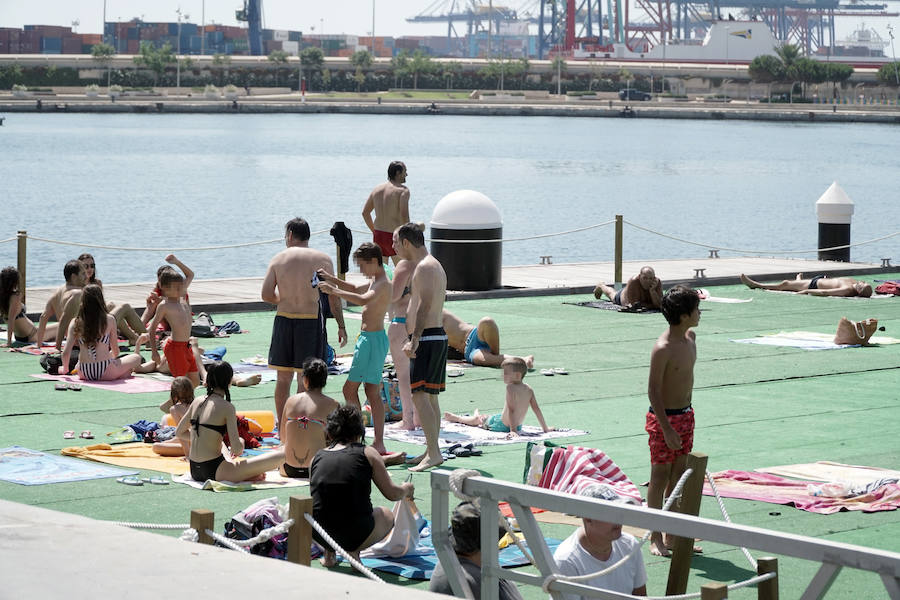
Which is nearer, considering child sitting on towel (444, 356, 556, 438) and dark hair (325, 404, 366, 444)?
dark hair (325, 404, 366, 444)

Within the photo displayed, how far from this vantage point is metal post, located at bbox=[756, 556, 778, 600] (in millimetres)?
5500

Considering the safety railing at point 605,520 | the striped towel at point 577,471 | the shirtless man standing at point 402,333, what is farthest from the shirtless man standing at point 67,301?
the safety railing at point 605,520

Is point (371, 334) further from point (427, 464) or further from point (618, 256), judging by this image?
point (618, 256)

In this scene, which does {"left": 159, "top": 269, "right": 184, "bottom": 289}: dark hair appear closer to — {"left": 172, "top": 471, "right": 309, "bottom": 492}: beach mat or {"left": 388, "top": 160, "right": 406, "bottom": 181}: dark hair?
{"left": 388, "top": 160, "right": 406, "bottom": 181}: dark hair

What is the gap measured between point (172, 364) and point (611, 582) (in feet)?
24.0

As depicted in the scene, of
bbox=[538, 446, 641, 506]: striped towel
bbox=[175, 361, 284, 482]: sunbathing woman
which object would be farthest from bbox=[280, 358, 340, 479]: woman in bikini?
bbox=[538, 446, 641, 506]: striped towel

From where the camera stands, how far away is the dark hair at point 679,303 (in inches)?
307

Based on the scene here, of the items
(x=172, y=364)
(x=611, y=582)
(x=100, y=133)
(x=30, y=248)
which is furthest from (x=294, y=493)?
(x=100, y=133)

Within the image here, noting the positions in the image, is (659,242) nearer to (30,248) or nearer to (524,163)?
(30,248)

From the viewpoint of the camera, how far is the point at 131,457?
1022cm

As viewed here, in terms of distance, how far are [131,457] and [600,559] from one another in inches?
194

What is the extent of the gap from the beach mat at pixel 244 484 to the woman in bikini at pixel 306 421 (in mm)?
103

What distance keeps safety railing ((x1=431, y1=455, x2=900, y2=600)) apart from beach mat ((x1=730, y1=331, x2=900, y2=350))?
36.3 feet

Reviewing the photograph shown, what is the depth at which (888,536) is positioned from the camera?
8.31 metres
